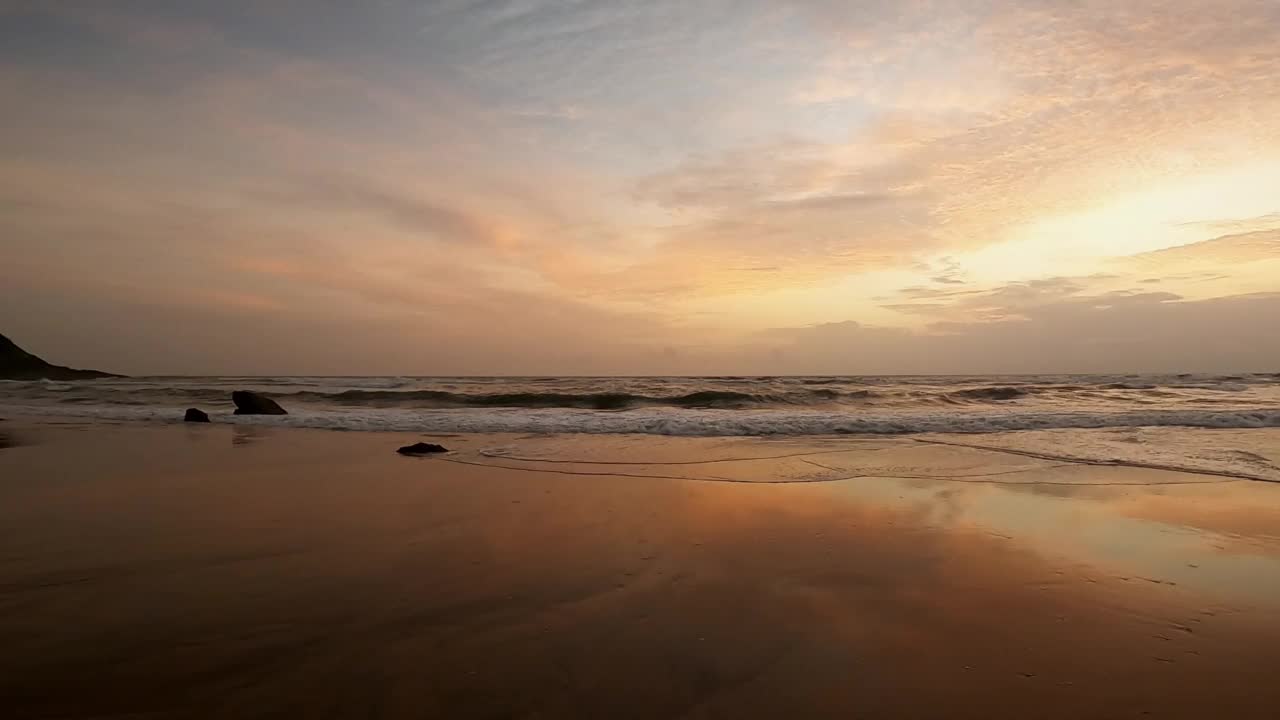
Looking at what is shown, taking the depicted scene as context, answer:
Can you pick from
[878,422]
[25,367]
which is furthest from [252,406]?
[25,367]

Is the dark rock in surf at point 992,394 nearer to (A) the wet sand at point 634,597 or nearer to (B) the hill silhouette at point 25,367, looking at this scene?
(A) the wet sand at point 634,597

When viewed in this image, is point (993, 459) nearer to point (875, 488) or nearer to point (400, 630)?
point (875, 488)

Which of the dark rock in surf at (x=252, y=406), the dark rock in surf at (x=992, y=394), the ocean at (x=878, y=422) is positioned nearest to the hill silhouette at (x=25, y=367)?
the ocean at (x=878, y=422)

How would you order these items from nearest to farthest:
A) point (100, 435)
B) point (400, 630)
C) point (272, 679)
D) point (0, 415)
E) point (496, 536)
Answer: point (272, 679), point (400, 630), point (496, 536), point (100, 435), point (0, 415)

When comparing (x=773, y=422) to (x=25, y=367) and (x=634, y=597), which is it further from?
(x=25, y=367)

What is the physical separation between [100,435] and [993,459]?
17009 millimetres

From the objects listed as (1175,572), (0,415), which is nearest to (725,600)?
(1175,572)

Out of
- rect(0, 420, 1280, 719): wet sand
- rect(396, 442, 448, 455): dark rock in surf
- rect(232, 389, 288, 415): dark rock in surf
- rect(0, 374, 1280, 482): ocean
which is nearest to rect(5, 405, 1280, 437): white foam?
rect(0, 374, 1280, 482): ocean

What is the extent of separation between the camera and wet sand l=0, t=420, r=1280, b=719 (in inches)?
106

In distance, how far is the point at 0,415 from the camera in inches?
714

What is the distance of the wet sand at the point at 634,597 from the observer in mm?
2682

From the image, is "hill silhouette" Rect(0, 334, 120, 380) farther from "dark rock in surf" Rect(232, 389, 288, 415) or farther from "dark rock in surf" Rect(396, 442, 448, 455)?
"dark rock in surf" Rect(396, 442, 448, 455)

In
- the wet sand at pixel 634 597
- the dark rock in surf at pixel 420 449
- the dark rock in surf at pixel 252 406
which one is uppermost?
the dark rock in surf at pixel 252 406

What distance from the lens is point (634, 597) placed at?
388cm
